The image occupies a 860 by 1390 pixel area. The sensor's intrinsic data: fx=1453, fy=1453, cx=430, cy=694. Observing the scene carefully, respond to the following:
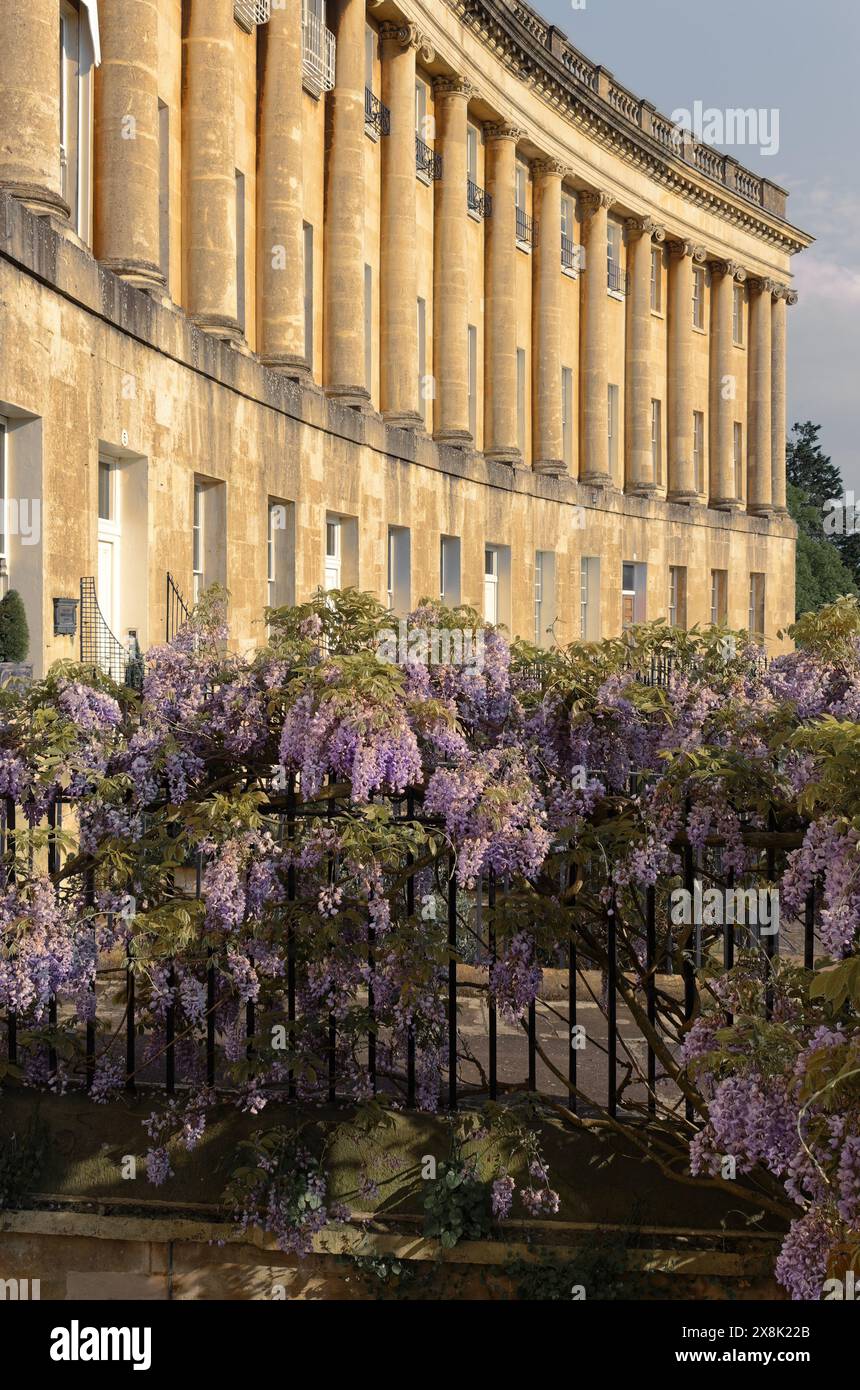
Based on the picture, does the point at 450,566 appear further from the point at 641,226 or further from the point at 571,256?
the point at 641,226

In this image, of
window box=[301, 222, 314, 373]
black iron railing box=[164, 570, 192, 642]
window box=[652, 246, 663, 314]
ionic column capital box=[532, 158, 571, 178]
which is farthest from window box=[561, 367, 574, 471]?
black iron railing box=[164, 570, 192, 642]

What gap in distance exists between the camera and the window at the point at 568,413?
43.2 m

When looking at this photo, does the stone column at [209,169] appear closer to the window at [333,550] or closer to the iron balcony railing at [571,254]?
the window at [333,550]

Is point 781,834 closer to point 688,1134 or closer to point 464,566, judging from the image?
point 688,1134

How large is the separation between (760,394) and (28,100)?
44.6 m

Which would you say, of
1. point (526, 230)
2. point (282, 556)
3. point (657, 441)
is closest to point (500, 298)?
point (526, 230)

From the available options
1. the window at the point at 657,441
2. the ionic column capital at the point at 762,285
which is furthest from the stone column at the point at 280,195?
the ionic column capital at the point at 762,285

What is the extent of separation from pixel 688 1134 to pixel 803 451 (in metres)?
98.5

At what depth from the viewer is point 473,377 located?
123 ft

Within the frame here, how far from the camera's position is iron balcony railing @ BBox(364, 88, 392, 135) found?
2989 centimetres

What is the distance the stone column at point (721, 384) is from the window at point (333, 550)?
2895 cm

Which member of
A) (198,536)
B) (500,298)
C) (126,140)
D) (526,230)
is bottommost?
(198,536)

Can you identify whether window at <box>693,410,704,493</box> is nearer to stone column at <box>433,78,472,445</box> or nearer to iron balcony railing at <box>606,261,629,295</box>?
iron balcony railing at <box>606,261,629,295</box>

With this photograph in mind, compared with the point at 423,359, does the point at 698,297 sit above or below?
above
